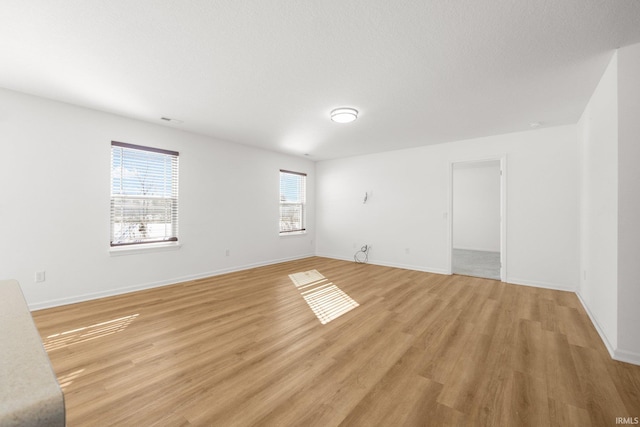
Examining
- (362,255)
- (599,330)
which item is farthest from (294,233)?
(599,330)

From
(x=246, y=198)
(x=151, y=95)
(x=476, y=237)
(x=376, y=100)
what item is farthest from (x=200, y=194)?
(x=476, y=237)

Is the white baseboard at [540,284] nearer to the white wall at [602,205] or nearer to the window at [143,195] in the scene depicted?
the white wall at [602,205]

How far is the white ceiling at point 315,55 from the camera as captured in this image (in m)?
1.86

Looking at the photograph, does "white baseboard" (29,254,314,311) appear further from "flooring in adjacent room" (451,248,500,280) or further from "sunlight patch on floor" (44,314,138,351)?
"flooring in adjacent room" (451,248,500,280)

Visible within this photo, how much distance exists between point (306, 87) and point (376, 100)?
895mm

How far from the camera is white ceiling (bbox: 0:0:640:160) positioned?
1.86 meters

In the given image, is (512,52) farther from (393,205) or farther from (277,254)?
(277,254)

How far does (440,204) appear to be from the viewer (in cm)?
528

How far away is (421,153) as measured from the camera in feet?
18.1

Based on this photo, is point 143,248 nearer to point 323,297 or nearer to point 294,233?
point 323,297

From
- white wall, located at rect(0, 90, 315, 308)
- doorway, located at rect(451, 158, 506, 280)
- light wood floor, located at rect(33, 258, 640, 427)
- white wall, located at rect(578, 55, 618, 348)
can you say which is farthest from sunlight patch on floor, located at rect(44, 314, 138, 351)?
doorway, located at rect(451, 158, 506, 280)

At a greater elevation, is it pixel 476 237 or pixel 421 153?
pixel 421 153

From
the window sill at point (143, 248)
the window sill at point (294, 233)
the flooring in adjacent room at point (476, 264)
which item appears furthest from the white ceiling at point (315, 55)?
the window sill at point (294, 233)

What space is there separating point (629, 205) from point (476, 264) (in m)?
4.21
